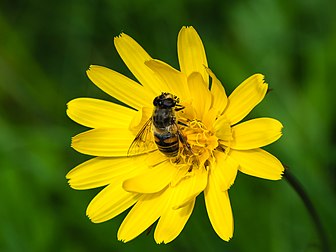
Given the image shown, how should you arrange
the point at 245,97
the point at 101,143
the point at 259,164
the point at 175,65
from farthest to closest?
the point at 175,65 → the point at 101,143 → the point at 245,97 → the point at 259,164

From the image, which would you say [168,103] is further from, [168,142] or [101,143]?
[101,143]

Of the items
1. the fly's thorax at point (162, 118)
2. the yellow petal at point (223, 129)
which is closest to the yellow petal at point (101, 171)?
the fly's thorax at point (162, 118)

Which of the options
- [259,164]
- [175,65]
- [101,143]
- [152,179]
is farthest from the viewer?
[175,65]

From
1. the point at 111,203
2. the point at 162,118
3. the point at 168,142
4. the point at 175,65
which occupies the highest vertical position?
the point at 175,65

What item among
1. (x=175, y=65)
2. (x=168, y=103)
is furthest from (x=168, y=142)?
(x=175, y=65)

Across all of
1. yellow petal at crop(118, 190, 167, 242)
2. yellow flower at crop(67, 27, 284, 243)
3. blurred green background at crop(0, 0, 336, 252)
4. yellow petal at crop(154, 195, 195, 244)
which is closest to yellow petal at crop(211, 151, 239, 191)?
yellow flower at crop(67, 27, 284, 243)

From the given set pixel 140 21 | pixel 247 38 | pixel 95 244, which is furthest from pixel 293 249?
pixel 140 21
